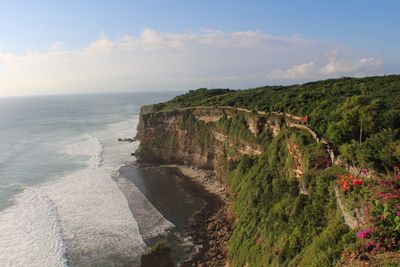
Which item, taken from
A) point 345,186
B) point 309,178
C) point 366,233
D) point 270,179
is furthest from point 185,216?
point 366,233

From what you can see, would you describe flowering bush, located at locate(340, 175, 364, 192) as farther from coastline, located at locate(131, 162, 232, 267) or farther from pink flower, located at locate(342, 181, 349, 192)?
coastline, located at locate(131, 162, 232, 267)

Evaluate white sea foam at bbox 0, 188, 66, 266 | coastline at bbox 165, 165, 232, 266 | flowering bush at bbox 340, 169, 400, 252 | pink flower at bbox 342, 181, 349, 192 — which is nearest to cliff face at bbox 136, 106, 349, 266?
coastline at bbox 165, 165, 232, 266

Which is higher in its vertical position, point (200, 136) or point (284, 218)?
point (200, 136)

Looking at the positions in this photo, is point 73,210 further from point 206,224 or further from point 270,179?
point 270,179

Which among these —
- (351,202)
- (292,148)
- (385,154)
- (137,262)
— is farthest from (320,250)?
(137,262)

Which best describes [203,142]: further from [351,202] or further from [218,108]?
[351,202]

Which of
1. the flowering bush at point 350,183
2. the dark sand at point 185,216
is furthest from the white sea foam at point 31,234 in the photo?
the flowering bush at point 350,183

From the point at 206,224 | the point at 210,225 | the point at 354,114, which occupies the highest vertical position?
the point at 354,114

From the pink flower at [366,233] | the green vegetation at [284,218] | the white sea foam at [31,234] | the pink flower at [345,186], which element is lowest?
the white sea foam at [31,234]

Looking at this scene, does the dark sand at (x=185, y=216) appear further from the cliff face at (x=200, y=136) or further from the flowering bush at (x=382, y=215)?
the flowering bush at (x=382, y=215)
